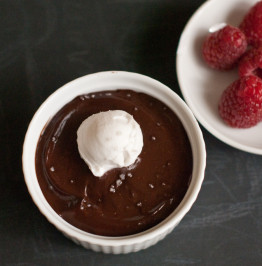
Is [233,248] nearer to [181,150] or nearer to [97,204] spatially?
[181,150]

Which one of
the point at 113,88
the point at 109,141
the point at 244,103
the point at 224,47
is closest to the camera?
the point at 109,141

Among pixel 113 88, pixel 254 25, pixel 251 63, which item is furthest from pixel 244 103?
pixel 113 88

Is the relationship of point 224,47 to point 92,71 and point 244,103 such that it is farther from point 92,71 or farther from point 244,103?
point 92,71

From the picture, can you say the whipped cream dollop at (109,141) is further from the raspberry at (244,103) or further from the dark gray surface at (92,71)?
the raspberry at (244,103)

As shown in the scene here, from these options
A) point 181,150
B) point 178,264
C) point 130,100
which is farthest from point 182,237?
point 130,100

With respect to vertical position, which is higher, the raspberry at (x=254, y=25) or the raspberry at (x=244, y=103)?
the raspberry at (x=254, y=25)

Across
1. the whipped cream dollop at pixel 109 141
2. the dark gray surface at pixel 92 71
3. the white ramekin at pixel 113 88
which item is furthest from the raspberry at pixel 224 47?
the whipped cream dollop at pixel 109 141

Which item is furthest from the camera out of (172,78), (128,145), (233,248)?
(172,78)
